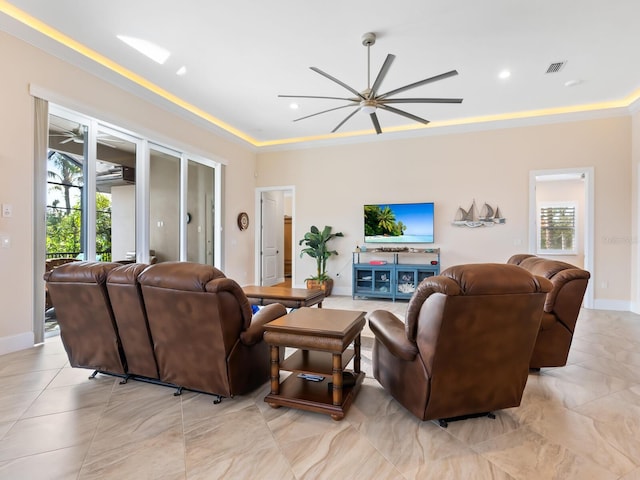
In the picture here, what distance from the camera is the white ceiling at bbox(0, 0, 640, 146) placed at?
3.00 m

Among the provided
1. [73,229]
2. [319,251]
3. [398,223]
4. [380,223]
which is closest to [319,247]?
[319,251]

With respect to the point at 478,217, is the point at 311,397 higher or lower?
lower

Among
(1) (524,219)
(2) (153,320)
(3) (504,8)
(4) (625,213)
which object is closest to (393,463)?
(2) (153,320)

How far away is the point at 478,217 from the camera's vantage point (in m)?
5.85

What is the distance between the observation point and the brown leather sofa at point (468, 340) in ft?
5.63

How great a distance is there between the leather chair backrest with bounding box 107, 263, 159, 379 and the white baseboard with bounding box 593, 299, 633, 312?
629 centimetres

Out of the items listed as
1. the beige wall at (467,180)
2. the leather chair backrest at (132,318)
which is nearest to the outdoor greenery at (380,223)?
the beige wall at (467,180)

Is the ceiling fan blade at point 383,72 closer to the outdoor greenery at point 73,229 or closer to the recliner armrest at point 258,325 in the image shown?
the recliner armrest at point 258,325

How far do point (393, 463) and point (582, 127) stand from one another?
6042 mm

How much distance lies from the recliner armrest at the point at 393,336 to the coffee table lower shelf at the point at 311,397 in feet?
1.42

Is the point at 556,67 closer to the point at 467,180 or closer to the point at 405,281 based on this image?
the point at 467,180

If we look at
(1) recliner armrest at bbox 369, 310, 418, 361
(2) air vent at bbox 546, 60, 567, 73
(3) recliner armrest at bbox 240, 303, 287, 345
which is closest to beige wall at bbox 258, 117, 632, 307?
(2) air vent at bbox 546, 60, 567, 73

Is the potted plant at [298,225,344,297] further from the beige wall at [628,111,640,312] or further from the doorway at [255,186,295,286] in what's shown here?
the beige wall at [628,111,640,312]

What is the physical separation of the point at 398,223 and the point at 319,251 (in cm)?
160
